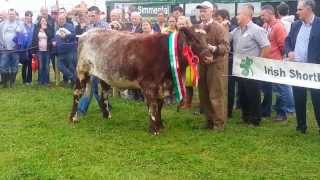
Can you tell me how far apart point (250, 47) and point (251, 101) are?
3.06 feet

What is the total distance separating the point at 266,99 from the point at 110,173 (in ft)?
15.7

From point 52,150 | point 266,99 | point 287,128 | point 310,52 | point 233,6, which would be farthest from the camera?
point 233,6

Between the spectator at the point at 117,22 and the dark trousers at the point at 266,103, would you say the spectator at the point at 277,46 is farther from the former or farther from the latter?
the spectator at the point at 117,22

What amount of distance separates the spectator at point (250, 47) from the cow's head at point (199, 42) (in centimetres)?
102

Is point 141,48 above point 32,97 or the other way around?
above

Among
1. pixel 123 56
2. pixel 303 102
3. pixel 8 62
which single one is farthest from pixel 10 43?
pixel 303 102

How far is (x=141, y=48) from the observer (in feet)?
30.2

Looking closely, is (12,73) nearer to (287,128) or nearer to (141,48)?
(141,48)

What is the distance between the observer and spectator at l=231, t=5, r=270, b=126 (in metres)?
9.46

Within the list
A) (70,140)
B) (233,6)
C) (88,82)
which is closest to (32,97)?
(88,82)

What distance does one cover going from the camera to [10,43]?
14.7 meters

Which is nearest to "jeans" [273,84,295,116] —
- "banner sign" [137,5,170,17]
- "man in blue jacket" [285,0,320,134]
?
"man in blue jacket" [285,0,320,134]

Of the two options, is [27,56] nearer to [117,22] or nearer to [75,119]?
[117,22]

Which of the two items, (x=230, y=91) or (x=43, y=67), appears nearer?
(x=230, y=91)
